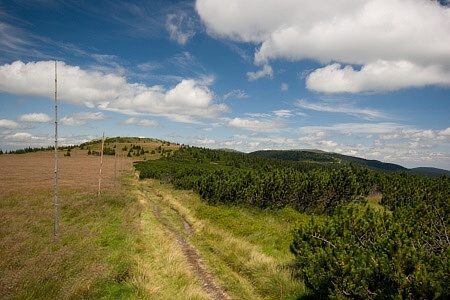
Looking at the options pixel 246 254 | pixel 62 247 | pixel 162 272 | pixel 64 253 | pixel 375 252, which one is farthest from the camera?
pixel 246 254

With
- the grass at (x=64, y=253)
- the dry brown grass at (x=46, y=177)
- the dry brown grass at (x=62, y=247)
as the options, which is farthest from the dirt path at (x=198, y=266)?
the dry brown grass at (x=46, y=177)

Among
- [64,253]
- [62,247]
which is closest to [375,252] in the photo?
[64,253]

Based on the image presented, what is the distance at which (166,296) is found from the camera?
32.1 ft

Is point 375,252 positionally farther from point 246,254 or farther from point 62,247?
point 62,247

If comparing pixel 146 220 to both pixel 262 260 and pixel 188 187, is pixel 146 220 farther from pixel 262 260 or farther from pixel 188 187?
pixel 188 187

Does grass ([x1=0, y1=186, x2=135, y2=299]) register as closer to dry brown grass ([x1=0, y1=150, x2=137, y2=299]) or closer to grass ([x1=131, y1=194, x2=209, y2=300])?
dry brown grass ([x1=0, y1=150, x2=137, y2=299])

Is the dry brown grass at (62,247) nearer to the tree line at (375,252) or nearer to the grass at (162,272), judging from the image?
the grass at (162,272)

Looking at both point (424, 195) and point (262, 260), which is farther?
point (424, 195)

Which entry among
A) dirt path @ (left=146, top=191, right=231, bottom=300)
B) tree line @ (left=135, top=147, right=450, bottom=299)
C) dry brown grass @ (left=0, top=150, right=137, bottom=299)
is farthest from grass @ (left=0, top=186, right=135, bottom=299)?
tree line @ (left=135, top=147, right=450, bottom=299)

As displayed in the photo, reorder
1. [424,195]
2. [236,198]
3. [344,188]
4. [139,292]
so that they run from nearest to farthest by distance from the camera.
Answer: [139,292], [424,195], [344,188], [236,198]

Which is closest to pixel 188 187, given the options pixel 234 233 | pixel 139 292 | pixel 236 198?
pixel 236 198

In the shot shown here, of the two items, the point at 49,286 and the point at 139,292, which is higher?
the point at 49,286

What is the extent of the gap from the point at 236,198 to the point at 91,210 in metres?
16.4

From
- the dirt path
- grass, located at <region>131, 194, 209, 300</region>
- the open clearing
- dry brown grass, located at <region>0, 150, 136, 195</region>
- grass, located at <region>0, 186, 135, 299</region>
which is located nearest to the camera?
grass, located at <region>0, 186, 135, 299</region>
